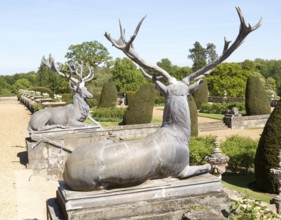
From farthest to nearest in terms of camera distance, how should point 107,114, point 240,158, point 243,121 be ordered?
point 107,114, point 243,121, point 240,158

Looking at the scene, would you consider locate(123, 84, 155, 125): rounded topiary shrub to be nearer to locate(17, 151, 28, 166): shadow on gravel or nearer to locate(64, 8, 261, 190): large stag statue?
locate(17, 151, 28, 166): shadow on gravel

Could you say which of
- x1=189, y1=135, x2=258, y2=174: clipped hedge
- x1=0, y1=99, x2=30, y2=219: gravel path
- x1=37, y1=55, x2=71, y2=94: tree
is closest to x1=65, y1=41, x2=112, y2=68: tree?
x1=37, y1=55, x2=71, y2=94: tree

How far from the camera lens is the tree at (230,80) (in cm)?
4561

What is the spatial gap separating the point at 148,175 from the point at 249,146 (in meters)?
9.49

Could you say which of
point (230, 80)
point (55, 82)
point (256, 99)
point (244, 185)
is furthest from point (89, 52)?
point (244, 185)

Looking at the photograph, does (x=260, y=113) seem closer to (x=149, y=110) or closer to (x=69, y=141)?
(x=149, y=110)

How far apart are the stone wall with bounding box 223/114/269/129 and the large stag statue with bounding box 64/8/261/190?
63.7 feet

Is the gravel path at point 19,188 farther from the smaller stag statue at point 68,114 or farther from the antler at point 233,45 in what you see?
the antler at point 233,45

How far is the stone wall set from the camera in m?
23.9

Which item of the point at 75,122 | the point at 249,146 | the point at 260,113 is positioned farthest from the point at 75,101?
the point at 260,113

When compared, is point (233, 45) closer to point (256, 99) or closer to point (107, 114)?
point (256, 99)

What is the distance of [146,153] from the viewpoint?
4.83 m

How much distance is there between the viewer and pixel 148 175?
4.89m

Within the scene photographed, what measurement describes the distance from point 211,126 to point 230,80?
2385cm
